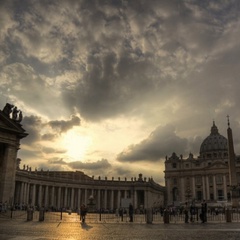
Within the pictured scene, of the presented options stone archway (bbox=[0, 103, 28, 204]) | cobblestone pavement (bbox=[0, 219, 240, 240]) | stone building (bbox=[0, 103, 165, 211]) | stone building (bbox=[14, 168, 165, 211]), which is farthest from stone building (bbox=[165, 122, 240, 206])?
cobblestone pavement (bbox=[0, 219, 240, 240])

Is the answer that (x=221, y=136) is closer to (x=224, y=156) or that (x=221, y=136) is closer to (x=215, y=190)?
(x=224, y=156)

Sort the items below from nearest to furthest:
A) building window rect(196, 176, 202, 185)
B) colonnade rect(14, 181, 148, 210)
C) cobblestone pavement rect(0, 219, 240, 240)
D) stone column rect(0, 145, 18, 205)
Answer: cobblestone pavement rect(0, 219, 240, 240) → stone column rect(0, 145, 18, 205) → colonnade rect(14, 181, 148, 210) → building window rect(196, 176, 202, 185)

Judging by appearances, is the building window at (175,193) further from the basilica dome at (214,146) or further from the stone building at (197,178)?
the basilica dome at (214,146)

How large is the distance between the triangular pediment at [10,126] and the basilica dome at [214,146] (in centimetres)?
13013

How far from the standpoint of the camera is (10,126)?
135 feet

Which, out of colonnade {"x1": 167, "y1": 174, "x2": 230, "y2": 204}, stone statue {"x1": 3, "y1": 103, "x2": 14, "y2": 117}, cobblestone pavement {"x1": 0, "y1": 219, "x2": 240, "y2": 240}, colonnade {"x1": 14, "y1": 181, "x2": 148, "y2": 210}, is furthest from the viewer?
colonnade {"x1": 167, "y1": 174, "x2": 230, "y2": 204}

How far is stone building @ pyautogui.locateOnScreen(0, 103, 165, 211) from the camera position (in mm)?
40531

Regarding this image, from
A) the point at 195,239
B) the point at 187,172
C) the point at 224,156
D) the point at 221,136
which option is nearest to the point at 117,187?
the point at 187,172

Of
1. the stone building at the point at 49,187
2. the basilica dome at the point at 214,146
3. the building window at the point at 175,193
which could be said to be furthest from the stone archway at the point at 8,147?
the basilica dome at the point at 214,146

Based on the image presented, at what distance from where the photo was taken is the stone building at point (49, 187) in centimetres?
4053

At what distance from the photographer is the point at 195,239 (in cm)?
1534

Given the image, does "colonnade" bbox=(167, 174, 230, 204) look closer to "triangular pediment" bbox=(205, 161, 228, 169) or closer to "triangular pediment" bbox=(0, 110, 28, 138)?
"triangular pediment" bbox=(205, 161, 228, 169)

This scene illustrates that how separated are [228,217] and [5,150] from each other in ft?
88.2

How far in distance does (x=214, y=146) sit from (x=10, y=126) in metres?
→ 134
